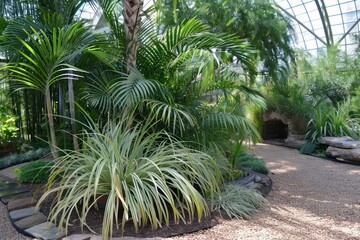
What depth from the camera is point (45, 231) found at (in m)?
2.11

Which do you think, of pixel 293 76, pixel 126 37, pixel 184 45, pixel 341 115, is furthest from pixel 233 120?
pixel 293 76

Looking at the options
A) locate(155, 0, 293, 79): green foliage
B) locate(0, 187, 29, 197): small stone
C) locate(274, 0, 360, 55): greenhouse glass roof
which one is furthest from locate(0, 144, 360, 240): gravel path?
locate(274, 0, 360, 55): greenhouse glass roof

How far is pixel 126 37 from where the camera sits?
312 cm

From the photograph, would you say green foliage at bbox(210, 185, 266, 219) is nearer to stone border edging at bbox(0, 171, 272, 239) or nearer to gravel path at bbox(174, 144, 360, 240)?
gravel path at bbox(174, 144, 360, 240)

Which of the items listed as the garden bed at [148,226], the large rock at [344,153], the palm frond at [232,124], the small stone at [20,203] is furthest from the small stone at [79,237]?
the large rock at [344,153]

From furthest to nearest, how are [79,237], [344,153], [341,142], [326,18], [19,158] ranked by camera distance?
[326,18]
[341,142]
[344,153]
[19,158]
[79,237]

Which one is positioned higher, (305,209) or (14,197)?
(14,197)

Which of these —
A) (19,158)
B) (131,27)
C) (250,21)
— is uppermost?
(250,21)

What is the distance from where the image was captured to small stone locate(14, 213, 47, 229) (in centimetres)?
222

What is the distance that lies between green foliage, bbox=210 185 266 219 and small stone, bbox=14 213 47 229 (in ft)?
4.49

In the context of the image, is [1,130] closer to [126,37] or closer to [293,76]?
[126,37]

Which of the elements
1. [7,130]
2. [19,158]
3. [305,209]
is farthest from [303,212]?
[7,130]

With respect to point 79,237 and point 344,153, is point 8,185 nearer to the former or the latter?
point 79,237

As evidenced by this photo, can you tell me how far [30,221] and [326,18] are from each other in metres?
15.9
